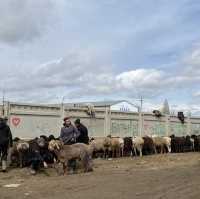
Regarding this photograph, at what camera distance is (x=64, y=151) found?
16.2 metres

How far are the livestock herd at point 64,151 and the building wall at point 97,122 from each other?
1682 millimetres

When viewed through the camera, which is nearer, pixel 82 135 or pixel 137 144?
pixel 82 135

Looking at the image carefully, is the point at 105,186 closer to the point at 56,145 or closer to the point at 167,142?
the point at 56,145

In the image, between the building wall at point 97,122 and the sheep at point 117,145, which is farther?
the sheep at point 117,145

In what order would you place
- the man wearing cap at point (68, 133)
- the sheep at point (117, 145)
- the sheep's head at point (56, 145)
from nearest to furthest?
the sheep's head at point (56, 145), the man wearing cap at point (68, 133), the sheep at point (117, 145)

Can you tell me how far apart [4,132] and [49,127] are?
722cm

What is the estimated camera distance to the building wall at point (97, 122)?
22703 millimetres

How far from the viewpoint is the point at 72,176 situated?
15656mm

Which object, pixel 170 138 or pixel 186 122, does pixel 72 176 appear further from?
pixel 186 122

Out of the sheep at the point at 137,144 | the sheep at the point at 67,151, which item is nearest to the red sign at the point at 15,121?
the sheep at the point at 67,151

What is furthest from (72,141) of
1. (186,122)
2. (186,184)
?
(186,122)

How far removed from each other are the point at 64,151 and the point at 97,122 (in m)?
11.8

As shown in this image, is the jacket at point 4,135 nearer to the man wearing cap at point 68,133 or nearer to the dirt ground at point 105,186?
the dirt ground at point 105,186

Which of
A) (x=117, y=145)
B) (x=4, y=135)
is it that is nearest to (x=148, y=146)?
(x=117, y=145)
